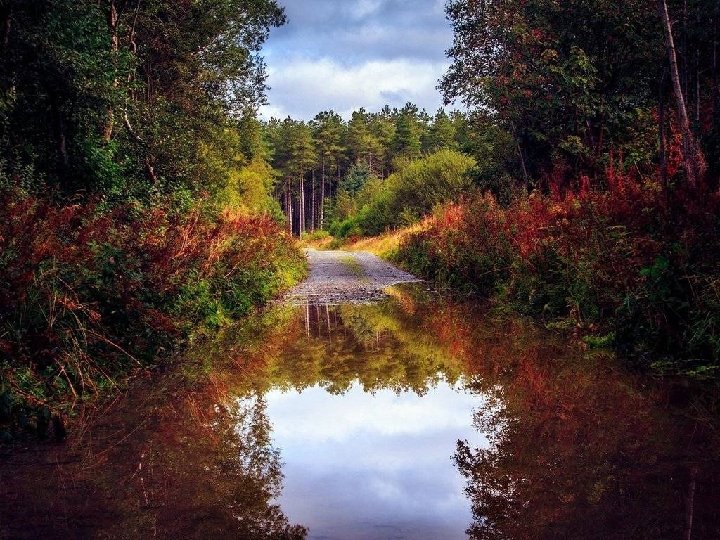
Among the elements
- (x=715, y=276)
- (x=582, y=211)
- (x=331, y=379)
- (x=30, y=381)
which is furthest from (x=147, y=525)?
(x=582, y=211)

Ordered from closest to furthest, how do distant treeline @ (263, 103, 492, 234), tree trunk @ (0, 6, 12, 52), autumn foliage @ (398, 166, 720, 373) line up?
autumn foliage @ (398, 166, 720, 373)
tree trunk @ (0, 6, 12, 52)
distant treeline @ (263, 103, 492, 234)

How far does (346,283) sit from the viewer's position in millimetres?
21891

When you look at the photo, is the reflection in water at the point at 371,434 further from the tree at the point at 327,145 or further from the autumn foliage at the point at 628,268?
the tree at the point at 327,145

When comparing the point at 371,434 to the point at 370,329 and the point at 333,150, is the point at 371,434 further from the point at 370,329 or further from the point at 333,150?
the point at 333,150

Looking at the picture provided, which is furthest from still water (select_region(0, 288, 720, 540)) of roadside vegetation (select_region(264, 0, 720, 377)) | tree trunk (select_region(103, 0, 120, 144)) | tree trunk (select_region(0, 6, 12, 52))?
tree trunk (select_region(103, 0, 120, 144))

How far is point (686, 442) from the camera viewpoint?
4848mm

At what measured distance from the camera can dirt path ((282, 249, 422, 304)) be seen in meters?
17.3

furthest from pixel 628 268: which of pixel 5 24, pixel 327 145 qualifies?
pixel 327 145

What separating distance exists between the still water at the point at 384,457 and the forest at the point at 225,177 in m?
0.83

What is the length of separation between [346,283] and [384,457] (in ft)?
55.6

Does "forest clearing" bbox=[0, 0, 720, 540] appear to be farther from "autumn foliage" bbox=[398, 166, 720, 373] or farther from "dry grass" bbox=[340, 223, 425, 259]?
"dry grass" bbox=[340, 223, 425, 259]

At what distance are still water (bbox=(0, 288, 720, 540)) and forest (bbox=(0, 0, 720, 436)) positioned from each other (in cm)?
83

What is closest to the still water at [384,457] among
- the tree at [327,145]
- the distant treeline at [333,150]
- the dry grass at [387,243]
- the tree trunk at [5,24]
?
the tree trunk at [5,24]

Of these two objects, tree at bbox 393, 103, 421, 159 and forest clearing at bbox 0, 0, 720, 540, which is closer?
forest clearing at bbox 0, 0, 720, 540
